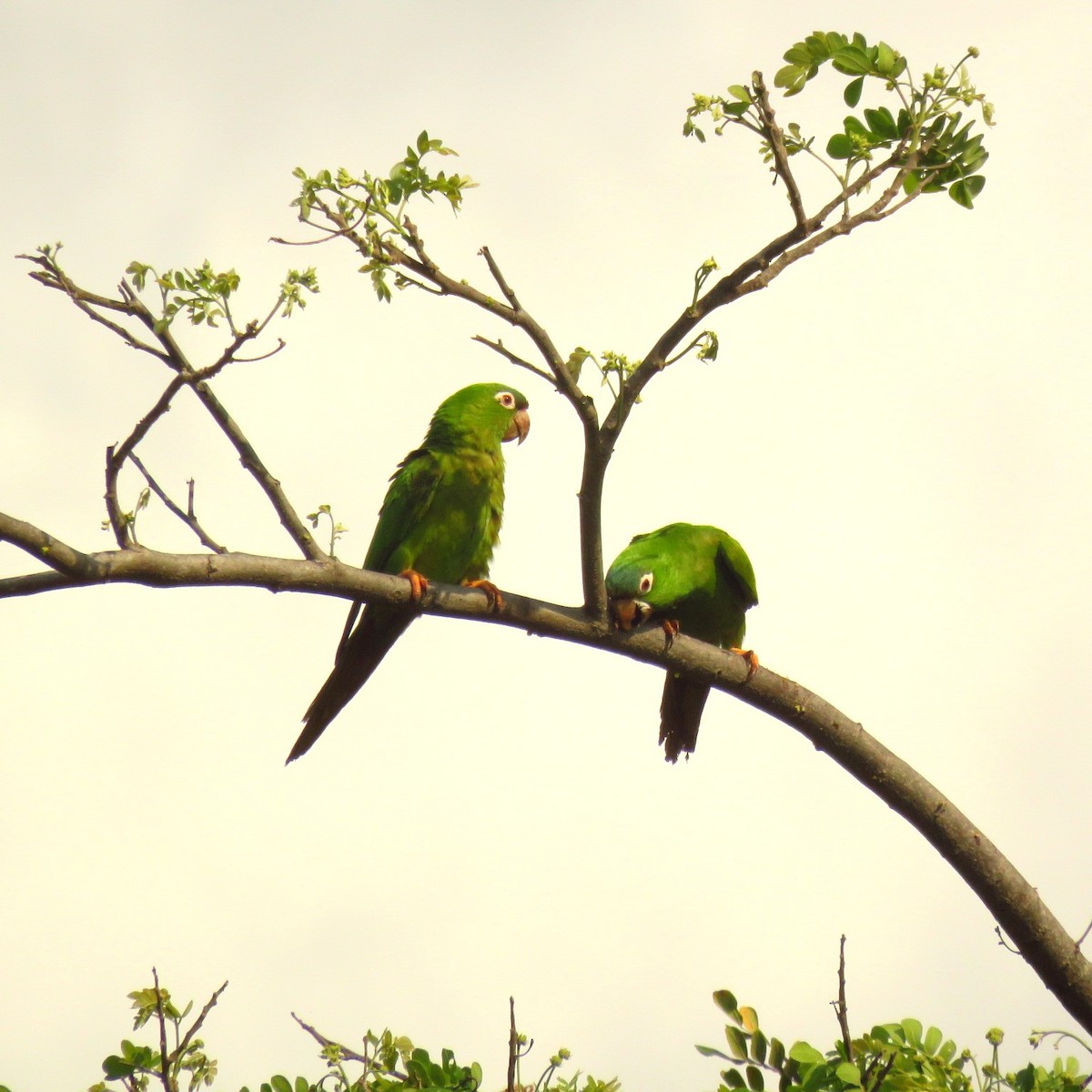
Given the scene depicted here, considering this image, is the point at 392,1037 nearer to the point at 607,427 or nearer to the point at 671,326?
the point at 607,427

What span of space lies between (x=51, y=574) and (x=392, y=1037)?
2.22 metres

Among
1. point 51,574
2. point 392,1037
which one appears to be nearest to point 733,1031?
point 392,1037

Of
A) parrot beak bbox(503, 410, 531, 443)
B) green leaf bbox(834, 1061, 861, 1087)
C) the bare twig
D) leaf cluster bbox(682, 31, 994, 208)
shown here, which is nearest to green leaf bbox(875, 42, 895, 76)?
leaf cluster bbox(682, 31, 994, 208)

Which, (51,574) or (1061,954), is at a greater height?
(51,574)

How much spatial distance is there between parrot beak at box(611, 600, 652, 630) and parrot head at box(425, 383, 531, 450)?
1493mm

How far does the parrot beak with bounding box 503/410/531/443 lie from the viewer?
6.80 m

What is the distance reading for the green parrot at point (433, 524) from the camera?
18.7 feet

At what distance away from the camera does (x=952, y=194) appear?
398 cm

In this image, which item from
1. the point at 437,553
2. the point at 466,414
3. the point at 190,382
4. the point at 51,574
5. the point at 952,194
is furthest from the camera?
the point at 466,414

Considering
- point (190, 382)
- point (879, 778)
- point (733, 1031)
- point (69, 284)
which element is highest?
point (69, 284)

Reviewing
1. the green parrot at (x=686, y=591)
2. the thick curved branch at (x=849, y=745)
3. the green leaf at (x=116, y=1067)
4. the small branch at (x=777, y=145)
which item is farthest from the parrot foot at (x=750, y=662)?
the green leaf at (x=116, y=1067)

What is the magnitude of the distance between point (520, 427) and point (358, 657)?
1864 millimetres

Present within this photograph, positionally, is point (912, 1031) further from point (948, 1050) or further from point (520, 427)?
point (520, 427)

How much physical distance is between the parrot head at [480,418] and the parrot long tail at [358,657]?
112 centimetres
